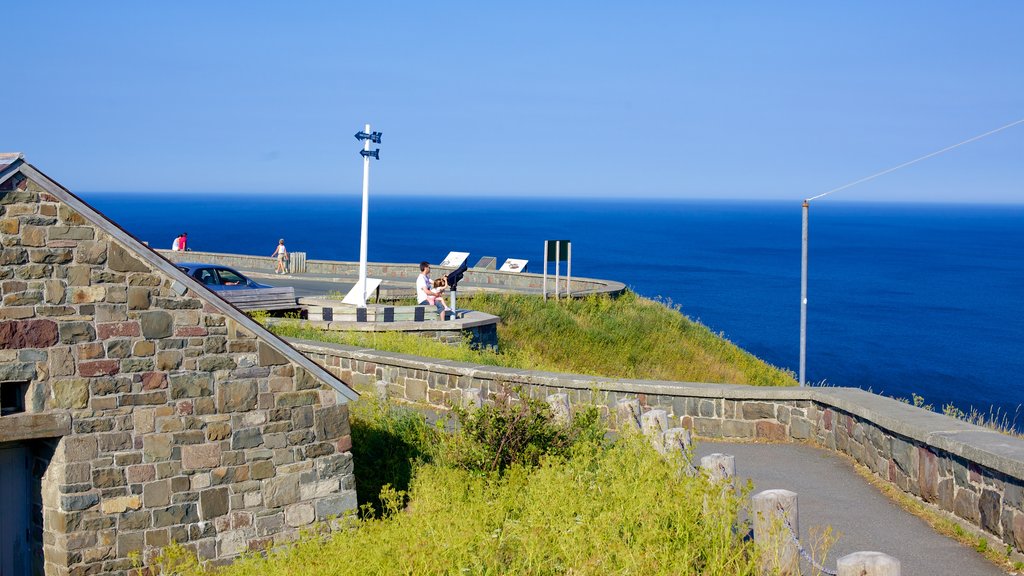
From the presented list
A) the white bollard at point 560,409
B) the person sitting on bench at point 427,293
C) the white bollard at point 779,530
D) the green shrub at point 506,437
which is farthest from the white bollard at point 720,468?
the person sitting on bench at point 427,293

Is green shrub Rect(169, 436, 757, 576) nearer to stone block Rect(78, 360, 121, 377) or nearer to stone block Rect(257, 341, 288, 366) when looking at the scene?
stone block Rect(257, 341, 288, 366)

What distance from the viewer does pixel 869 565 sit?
216 inches

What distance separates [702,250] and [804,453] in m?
146

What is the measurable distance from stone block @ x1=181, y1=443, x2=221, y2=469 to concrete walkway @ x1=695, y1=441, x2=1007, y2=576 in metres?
5.27

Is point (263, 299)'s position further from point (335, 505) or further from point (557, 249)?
point (335, 505)

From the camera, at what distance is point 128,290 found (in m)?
9.77

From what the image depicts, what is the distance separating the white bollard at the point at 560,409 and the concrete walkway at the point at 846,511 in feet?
5.63

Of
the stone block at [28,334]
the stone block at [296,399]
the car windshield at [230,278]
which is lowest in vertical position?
the stone block at [296,399]

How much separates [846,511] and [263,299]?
16762 millimetres

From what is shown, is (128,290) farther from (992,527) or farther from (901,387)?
(901,387)

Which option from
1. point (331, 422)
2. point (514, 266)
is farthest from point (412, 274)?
point (331, 422)

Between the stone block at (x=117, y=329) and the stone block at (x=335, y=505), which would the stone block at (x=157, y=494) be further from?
the stone block at (x=335, y=505)

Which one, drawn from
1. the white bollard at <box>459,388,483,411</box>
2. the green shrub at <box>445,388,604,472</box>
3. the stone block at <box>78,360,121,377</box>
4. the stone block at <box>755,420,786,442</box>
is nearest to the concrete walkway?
the stone block at <box>755,420,786,442</box>

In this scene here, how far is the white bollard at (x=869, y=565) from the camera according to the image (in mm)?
5441
